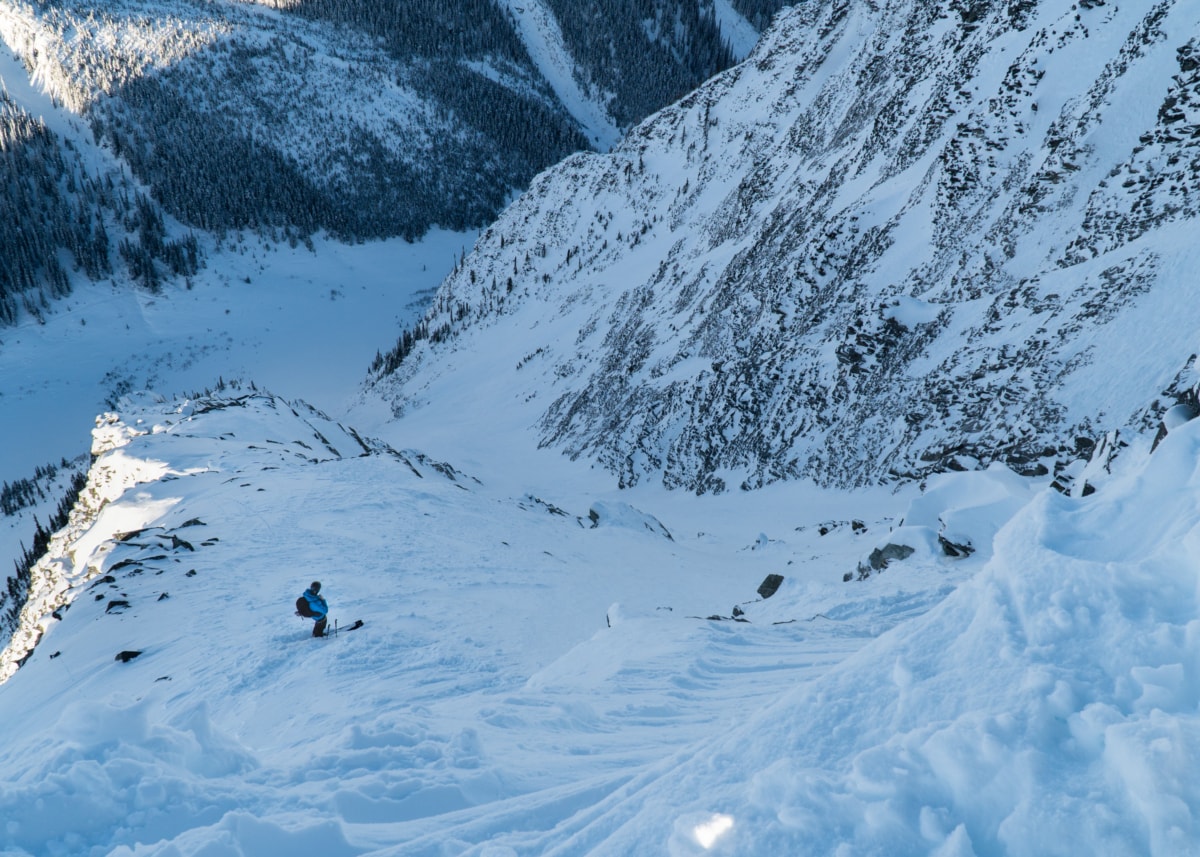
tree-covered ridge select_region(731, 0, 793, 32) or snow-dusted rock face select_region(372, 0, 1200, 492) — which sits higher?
tree-covered ridge select_region(731, 0, 793, 32)

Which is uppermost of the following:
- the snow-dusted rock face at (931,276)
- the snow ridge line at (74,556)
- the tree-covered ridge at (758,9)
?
the tree-covered ridge at (758,9)

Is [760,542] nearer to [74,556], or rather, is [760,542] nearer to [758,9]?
[74,556]

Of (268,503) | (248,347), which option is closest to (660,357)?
(268,503)

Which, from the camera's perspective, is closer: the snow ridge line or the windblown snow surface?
the windblown snow surface

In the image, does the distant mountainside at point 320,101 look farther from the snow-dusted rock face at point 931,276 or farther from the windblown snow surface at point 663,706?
the windblown snow surface at point 663,706

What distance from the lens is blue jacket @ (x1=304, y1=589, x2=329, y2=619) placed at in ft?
40.1

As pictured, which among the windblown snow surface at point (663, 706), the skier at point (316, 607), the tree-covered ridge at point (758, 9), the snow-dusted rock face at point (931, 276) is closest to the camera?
the windblown snow surface at point (663, 706)

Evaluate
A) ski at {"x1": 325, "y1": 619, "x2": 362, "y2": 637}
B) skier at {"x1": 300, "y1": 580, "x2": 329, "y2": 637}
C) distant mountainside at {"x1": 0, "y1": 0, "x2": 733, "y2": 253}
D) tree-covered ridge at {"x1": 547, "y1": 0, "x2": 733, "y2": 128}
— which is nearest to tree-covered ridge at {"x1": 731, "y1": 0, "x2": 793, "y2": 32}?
tree-covered ridge at {"x1": 547, "y1": 0, "x2": 733, "y2": 128}

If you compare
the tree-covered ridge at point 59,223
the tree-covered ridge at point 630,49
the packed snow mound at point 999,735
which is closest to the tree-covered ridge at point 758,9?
the tree-covered ridge at point 630,49

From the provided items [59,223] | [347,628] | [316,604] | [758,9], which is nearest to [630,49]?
[758,9]

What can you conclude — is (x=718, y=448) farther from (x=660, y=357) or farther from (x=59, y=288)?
(x=59, y=288)

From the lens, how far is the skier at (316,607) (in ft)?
40.0

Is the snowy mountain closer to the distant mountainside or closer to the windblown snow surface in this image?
the windblown snow surface

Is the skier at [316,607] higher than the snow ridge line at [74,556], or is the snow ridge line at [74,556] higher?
the snow ridge line at [74,556]
